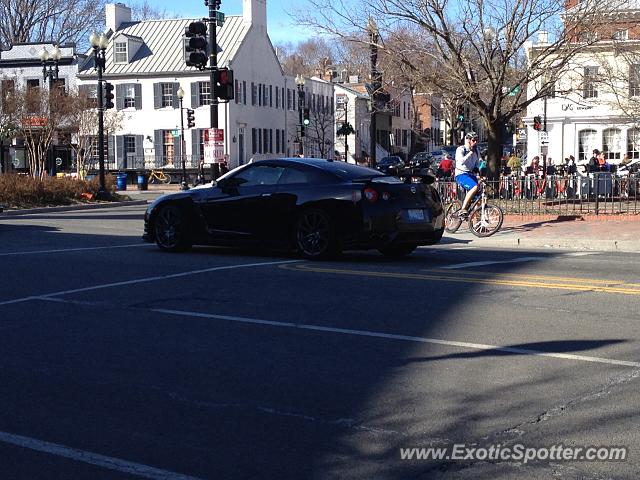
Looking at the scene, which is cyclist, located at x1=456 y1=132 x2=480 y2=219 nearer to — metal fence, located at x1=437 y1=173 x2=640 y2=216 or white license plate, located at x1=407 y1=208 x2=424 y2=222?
metal fence, located at x1=437 y1=173 x2=640 y2=216

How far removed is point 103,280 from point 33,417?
5.99 m

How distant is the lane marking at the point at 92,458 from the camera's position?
4.80 m

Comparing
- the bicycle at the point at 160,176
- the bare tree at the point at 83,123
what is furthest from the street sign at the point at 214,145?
the bicycle at the point at 160,176

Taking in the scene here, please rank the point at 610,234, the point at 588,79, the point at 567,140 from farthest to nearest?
the point at 567,140 → the point at 588,79 → the point at 610,234

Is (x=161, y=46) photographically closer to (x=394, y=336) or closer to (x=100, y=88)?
(x=100, y=88)

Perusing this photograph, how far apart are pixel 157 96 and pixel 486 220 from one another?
4547cm

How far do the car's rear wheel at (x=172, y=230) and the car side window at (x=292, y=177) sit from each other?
1792 mm

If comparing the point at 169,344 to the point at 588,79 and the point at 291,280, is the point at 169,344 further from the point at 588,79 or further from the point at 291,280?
the point at 588,79

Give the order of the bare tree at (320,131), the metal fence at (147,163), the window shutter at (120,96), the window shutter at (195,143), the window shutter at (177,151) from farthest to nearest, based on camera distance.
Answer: the bare tree at (320,131), the window shutter at (120,96), the window shutter at (177,151), the window shutter at (195,143), the metal fence at (147,163)

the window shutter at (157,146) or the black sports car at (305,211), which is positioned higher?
the window shutter at (157,146)

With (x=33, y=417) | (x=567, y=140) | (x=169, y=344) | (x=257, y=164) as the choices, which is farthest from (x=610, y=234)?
(x=567, y=140)

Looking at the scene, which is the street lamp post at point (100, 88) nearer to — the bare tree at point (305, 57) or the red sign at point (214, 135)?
the red sign at point (214, 135)

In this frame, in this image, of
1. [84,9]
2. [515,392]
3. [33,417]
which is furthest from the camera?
[84,9]

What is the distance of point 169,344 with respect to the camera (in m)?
7.96
